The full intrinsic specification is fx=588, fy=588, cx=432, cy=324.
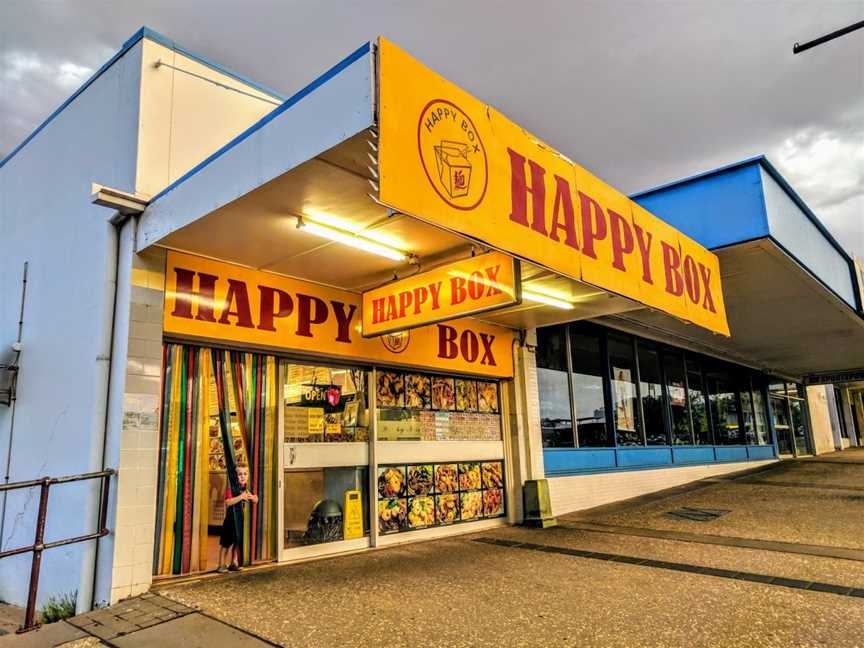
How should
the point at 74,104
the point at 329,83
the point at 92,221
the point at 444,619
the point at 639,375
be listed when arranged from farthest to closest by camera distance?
the point at 639,375, the point at 74,104, the point at 92,221, the point at 444,619, the point at 329,83

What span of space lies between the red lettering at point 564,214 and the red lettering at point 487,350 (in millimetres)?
3894

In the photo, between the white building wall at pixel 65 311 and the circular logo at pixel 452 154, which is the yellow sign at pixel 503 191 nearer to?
the circular logo at pixel 452 154

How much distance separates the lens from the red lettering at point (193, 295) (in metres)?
5.83

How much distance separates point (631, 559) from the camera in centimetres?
659

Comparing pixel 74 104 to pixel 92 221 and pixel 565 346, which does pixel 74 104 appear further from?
pixel 565 346

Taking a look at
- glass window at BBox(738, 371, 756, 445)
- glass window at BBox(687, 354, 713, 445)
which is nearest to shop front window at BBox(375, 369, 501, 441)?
glass window at BBox(687, 354, 713, 445)

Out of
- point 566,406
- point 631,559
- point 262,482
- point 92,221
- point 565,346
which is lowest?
point 631,559

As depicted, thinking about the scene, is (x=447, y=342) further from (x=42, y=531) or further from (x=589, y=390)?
(x=42, y=531)

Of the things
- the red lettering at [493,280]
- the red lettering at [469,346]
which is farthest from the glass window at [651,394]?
the red lettering at [493,280]

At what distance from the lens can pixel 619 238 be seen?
645 centimetres

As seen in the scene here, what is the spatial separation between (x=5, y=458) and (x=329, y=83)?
6.06m

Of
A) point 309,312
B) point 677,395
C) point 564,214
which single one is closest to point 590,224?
point 564,214

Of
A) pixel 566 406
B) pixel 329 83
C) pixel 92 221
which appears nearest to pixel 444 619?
pixel 329 83

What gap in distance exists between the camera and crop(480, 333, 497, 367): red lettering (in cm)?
933
